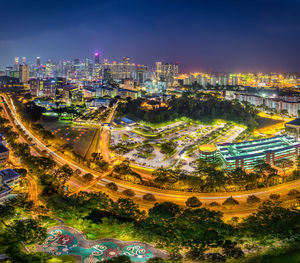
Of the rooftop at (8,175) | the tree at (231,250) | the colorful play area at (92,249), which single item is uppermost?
the rooftop at (8,175)

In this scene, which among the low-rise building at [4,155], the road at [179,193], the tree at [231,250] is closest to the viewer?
the tree at [231,250]

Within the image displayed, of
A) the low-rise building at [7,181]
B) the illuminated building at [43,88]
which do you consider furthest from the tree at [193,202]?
the illuminated building at [43,88]

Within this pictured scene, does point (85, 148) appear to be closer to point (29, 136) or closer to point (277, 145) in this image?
point (29, 136)

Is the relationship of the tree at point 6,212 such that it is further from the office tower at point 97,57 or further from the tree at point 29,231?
the office tower at point 97,57

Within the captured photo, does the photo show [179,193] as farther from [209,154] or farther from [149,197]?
[209,154]

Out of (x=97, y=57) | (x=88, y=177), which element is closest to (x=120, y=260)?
(x=88, y=177)

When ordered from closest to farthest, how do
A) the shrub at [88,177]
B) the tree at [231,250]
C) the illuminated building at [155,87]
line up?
the tree at [231,250]
the shrub at [88,177]
the illuminated building at [155,87]
